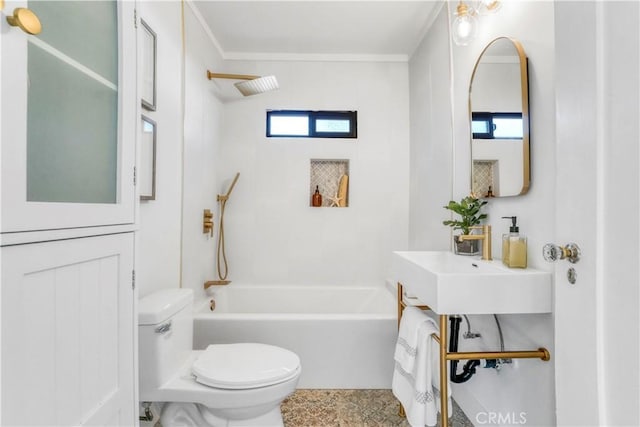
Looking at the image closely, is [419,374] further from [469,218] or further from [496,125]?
[496,125]

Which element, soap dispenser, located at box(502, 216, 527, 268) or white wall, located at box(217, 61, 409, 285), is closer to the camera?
soap dispenser, located at box(502, 216, 527, 268)

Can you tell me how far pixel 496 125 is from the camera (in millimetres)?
1601

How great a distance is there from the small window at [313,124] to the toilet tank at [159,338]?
188cm

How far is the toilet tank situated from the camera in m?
1.40

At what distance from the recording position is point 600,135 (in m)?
0.70

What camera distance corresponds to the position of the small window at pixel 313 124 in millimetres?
Answer: 3014

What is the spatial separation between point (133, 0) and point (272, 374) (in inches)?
59.3

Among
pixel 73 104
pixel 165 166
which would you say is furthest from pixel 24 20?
pixel 165 166

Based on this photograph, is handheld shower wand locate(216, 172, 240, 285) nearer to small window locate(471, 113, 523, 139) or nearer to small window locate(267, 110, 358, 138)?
small window locate(267, 110, 358, 138)

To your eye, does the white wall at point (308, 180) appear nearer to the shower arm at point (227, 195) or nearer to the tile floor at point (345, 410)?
the shower arm at point (227, 195)

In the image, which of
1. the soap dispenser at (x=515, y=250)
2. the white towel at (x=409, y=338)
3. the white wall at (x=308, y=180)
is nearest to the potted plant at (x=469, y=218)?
the soap dispenser at (x=515, y=250)

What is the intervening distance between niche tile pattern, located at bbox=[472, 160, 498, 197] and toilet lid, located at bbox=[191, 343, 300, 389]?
4.25 ft

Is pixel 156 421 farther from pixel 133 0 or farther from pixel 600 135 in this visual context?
pixel 600 135

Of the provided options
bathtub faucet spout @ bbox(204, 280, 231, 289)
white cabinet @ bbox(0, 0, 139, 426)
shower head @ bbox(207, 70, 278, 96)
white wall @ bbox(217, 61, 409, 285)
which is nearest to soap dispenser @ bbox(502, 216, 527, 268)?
white cabinet @ bbox(0, 0, 139, 426)
